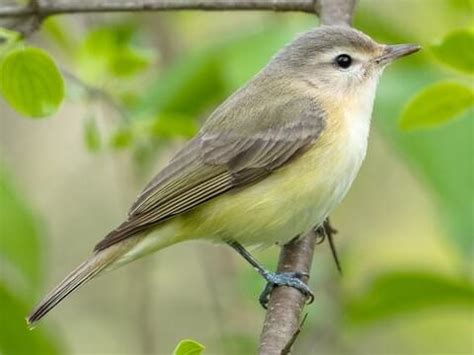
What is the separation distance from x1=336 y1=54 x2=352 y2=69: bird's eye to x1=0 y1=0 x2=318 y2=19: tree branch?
29 centimetres

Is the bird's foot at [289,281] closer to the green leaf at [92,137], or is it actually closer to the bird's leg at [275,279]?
the bird's leg at [275,279]

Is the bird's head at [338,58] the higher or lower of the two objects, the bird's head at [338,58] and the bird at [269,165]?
the higher

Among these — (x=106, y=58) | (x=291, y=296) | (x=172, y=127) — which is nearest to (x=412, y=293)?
(x=291, y=296)

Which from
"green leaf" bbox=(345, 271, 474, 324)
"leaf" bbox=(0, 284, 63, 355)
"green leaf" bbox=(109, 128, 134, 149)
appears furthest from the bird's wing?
"green leaf" bbox=(345, 271, 474, 324)

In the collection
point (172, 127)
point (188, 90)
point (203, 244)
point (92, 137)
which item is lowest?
point (92, 137)

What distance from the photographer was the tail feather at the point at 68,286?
13.3ft

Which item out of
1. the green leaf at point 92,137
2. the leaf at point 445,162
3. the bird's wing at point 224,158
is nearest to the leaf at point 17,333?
the bird's wing at point 224,158

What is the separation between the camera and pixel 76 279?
4410mm

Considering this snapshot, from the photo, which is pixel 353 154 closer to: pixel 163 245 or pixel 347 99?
pixel 347 99

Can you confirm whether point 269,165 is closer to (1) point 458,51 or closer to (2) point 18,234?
(2) point 18,234

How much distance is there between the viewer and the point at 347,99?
16.2ft

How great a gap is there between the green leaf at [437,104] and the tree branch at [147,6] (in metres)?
1.10

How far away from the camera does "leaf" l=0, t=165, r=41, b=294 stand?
4273mm

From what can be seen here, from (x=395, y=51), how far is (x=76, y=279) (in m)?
1.74
